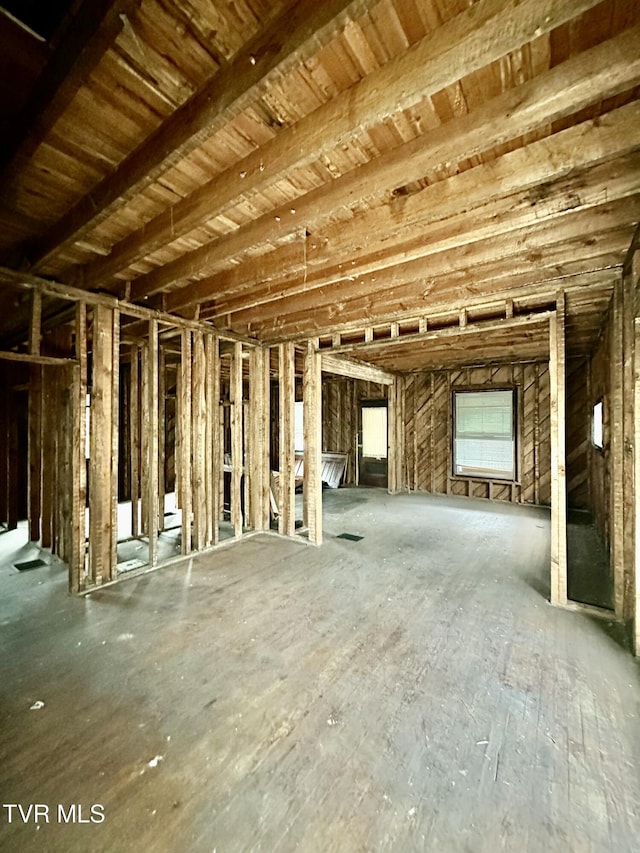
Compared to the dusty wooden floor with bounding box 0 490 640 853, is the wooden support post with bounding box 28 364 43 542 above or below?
above

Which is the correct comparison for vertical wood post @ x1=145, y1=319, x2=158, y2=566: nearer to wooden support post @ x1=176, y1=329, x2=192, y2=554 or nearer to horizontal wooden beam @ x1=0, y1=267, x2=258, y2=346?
horizontal wooden beam @ x1=0, y1=267, x2=258, y2=346

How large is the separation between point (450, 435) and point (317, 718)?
710cm

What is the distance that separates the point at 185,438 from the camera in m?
4.21

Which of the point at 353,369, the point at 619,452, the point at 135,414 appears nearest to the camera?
the point at 619,452

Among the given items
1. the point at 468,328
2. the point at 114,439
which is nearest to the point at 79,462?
the point at 114,439

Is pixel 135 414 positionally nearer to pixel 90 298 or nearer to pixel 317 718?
pixel 90 298

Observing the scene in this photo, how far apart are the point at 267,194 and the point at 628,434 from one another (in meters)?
3.17

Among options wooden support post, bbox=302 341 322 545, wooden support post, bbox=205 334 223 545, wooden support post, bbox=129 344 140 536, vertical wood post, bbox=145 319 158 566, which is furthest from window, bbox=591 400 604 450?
wooden support post, bbox=129 344 140 536

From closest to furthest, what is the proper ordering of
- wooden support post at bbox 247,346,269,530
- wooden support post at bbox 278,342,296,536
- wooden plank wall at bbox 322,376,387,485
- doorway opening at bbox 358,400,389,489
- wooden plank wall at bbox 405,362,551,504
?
wooden support post at bbox 278,342,296,536 → wooden support post at bbox 247,346,269,530 → wooden plank wall at bbox 405,362,551,504 → doorway opening at bbox 358,400,389,489 → wooden plank wall at bbox 322,376,387,485

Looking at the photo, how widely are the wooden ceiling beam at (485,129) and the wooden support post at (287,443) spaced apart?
260 cm

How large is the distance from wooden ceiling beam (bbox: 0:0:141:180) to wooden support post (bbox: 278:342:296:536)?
134 inches

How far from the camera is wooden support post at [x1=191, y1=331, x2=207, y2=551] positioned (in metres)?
4.34

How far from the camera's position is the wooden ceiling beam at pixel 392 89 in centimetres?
109

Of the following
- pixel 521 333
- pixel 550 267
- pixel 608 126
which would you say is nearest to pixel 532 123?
pixel 608 126
